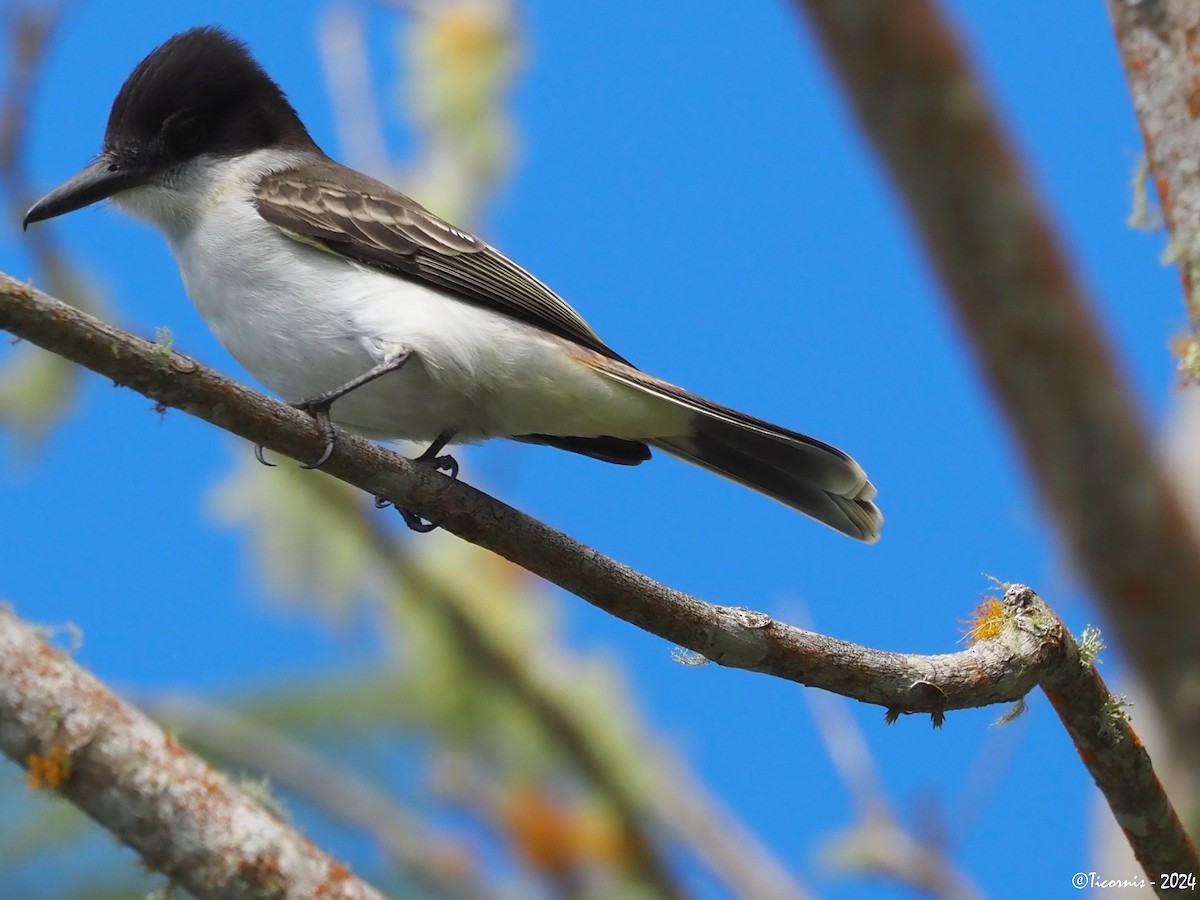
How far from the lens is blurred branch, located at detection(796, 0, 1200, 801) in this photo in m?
3.59

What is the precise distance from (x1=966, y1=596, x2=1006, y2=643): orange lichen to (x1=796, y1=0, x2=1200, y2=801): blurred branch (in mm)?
1128

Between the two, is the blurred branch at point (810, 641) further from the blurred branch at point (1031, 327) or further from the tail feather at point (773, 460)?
the blurred branch at point (1031, 327)

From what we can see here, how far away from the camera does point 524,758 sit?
20.4 feet

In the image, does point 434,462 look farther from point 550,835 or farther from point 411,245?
point 550,835

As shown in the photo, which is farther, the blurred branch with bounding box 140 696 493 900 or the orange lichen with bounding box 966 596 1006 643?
the blurred branch with bounding box 140 696 493 900

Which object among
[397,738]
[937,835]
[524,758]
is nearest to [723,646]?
[937,835]

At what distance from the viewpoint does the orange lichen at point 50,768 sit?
3486 mm

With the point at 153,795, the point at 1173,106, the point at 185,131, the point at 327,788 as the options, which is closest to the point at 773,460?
the point at 1173,106

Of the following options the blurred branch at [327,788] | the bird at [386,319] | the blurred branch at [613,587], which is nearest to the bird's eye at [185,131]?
the bird at [386,319]

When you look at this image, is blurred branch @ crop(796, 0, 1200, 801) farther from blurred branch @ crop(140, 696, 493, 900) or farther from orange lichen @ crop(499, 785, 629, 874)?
blurred branch @ crop(140, 696, 493, 900)

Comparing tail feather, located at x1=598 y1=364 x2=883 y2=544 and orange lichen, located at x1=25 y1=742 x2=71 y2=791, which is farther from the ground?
tail feather, located at x1=598 y1=364 x2=883 y2=544

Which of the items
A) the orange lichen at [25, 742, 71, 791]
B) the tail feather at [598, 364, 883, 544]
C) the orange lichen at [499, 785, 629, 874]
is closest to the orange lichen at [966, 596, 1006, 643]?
the tail feather at [598, 364, 883, 544]

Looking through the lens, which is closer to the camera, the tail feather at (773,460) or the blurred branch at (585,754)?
the tail feather at (773,460)

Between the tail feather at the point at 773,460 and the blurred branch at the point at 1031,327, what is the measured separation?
20.2 inches
